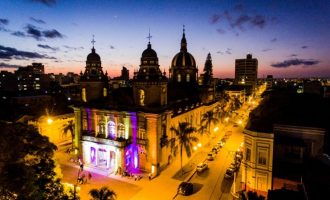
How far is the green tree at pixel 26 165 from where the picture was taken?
1555 centimetres

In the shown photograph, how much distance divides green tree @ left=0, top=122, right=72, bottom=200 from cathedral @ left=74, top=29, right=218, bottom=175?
21845mm

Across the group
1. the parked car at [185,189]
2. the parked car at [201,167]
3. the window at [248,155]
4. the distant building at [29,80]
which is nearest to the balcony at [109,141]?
the parked car at [185,189]

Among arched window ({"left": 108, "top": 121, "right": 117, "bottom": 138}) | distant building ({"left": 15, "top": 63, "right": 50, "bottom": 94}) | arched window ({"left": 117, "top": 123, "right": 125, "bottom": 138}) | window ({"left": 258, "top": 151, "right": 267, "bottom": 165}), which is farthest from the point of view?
distant building ({"left": 15, "top": 63, "right": 50, "bottom": 94})

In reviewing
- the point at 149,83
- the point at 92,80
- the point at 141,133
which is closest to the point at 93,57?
the point at 92,80

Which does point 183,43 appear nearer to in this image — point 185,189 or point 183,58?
point 183,58

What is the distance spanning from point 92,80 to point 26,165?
108 feet

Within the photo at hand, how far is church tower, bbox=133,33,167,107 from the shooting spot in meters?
42.0

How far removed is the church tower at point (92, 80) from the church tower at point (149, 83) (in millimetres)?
9370

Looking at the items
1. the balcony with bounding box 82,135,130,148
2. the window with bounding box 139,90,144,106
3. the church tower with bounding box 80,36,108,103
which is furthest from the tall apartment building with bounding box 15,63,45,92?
the window with bounding box 139,90,144,106

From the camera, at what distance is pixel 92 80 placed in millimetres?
48469

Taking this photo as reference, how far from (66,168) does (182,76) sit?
4082 cm

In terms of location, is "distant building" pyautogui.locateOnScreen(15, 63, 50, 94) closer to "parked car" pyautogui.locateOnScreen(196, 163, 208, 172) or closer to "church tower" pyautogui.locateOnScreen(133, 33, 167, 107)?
"church tower" pyautogui.locateOnScreen(133, 33, 167, 107)

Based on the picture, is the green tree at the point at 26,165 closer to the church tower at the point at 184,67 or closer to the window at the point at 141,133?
the window at the point at 141,133

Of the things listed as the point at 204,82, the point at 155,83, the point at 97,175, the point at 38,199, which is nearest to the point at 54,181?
the point at 38,199
